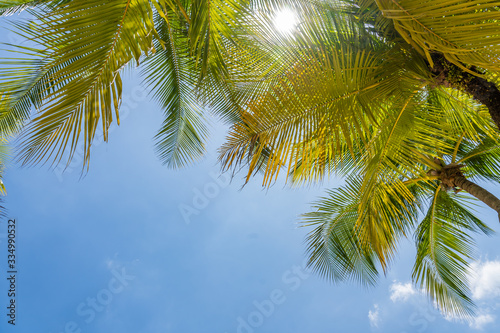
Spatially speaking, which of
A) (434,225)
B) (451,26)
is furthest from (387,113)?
(434,225)

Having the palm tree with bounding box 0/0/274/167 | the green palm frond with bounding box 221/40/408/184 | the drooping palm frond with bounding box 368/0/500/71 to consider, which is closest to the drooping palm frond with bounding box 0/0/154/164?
the palm tree with bounding box 0/0/274/167

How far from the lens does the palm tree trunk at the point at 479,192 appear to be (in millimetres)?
4246

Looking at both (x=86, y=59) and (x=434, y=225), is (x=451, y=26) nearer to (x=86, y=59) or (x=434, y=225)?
(x=86, y=59)

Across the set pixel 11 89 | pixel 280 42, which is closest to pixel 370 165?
pixel 280 42

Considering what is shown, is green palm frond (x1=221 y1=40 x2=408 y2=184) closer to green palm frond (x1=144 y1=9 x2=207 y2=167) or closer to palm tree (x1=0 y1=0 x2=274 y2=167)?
palm tree (x1=0 y1=0 x2=274 y2=167)

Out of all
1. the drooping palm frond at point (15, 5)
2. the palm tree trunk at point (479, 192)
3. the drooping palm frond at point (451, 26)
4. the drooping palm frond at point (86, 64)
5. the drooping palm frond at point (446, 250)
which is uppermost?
the drooping palm frond at point (15, 5)

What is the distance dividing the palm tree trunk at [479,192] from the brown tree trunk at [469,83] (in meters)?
1.18

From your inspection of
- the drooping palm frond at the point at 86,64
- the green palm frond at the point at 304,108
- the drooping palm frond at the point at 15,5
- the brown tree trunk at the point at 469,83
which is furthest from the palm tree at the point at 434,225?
the drooping palm frond at the point at 15,5

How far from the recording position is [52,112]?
74.5 inches

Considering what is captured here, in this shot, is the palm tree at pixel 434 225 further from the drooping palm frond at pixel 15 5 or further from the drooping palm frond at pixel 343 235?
the drooping palm frond at pixel 15 5

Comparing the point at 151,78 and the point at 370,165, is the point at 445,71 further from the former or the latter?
the point at 151,78

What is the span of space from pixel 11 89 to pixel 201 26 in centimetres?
332

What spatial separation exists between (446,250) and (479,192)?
5.10 feet

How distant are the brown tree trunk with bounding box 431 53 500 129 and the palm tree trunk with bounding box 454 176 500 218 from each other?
1.18 metres
